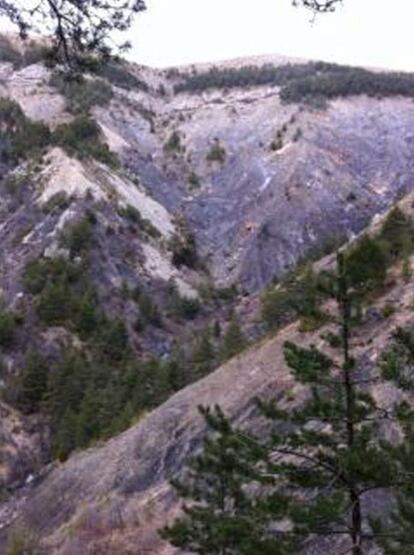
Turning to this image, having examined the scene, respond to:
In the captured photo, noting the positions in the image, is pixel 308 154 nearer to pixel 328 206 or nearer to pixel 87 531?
pixel 328 206

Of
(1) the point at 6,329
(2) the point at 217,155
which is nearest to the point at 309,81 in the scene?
(2) the point at 217,155

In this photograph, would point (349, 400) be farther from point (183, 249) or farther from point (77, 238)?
point (183, 249)

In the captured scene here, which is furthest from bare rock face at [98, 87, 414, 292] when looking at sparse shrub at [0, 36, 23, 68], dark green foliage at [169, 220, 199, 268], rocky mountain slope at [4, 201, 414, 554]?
rocky mountain slope at [4, 201, 414, 554]

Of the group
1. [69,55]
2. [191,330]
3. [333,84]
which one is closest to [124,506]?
[69,55]

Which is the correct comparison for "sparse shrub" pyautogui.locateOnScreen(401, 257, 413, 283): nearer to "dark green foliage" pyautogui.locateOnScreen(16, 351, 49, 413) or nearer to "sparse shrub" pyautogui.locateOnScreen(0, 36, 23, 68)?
"dark green foliage" pyautogui.locateOnScreen(16, 351, 49, 413)

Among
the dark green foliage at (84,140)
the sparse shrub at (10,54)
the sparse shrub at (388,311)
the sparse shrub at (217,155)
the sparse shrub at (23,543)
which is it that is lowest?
the sparse shrub at (217,155)

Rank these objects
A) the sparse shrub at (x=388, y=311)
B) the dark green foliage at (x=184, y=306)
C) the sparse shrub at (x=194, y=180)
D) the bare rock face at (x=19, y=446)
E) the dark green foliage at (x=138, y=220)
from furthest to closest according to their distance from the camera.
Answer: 1. the sparse shrub at (x=194, y=180)
2. the dark green foliage at (x=138, y=220)
3. the dark green foliage at (x=184, y=306)
4. the bare rock face at (x=19, y=446)
5. the sparse shrub at (x=388, y=311)

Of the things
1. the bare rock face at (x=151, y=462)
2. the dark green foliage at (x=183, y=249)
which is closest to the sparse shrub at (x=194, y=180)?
the dark green foliage at (x=183, y=249)

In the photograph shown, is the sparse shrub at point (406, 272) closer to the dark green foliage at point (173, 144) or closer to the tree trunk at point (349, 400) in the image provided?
the tree trunk at point (349, 400)
